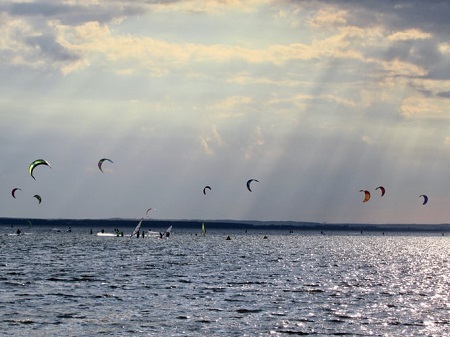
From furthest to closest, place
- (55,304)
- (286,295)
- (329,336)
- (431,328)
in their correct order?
(286,295) < (55,304) < (431,328) < (329,336)

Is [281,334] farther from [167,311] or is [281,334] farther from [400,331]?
[167,311]

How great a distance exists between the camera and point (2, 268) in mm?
62219

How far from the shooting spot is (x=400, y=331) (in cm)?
3341

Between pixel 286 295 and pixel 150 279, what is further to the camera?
pixel 150 279

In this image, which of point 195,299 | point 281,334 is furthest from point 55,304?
point 281,334

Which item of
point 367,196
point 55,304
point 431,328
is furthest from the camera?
point 367,196

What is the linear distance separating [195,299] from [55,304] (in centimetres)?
748

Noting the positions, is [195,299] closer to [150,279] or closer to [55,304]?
[55,304]

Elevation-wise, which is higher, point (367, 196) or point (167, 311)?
point (367, 196)

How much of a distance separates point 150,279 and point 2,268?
13949 mm

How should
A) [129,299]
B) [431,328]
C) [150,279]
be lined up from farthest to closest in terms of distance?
[150,279] → [129,299] → [431,328]

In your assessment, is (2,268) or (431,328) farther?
(2,268)

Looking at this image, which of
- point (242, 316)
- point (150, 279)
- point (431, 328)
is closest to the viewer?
point (431, 328)

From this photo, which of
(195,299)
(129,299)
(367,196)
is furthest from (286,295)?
(367,196)
